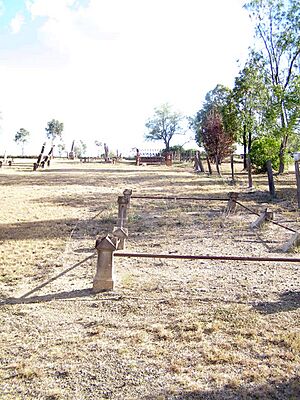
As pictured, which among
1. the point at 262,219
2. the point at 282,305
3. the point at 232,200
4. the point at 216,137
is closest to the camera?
the point at 282,305

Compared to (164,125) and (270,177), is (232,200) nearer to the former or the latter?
(270,177)

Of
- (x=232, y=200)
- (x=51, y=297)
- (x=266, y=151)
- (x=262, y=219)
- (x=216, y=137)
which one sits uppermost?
(x=216, y=137)

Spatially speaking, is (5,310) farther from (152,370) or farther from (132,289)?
(152,370)

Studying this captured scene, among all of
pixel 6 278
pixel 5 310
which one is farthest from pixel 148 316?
pixel 6 278

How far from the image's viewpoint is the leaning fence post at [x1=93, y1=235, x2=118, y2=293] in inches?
161

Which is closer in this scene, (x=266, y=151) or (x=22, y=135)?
(x=266, y=151)

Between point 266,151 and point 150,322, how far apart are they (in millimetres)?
16503

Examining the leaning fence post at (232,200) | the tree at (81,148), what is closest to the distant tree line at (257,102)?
the leaning fence post at (232,200)

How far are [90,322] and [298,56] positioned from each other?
71.0 ft

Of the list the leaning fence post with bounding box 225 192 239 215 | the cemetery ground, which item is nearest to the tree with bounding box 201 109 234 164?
the leaning fence post with bounding box 225 192 239 215

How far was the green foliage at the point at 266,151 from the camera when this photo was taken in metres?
17.9

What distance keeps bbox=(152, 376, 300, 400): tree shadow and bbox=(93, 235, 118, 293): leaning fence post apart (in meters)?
1.86

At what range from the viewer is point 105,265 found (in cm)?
412

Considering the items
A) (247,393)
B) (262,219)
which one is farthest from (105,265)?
(262,219)
